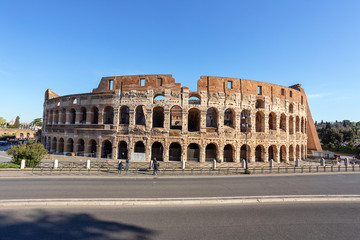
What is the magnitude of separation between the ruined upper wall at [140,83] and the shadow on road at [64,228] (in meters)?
18.4

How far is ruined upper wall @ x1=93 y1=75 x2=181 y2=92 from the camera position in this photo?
22531mm

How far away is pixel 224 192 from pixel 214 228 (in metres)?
4.22

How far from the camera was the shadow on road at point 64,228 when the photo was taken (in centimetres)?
487

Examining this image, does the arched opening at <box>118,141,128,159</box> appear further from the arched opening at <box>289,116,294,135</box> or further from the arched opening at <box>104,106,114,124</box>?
the arched opening at <box>289,116,294,135</box>

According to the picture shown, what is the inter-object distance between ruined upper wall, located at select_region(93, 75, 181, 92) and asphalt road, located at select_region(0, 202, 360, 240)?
17682 millimetres

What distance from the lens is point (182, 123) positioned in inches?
868

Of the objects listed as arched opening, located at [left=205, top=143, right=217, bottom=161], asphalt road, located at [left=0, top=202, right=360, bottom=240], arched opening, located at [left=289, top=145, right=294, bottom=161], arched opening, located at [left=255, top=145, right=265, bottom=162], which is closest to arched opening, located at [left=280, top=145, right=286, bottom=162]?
arched opening, located at [left=289, top=145, right=294, bottom=161]

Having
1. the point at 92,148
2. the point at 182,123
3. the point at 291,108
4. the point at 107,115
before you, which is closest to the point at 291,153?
the point at 291,108

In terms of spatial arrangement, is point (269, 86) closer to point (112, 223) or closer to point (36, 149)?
point (112, 223)

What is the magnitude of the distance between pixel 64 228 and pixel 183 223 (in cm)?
392

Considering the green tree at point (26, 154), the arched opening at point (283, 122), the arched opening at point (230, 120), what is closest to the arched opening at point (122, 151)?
the green tree at point (26, 154)

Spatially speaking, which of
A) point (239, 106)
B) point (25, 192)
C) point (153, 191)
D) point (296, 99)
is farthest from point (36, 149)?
point (296, 99)

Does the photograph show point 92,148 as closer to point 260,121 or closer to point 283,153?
point 260,121

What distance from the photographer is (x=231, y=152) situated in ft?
76.9
